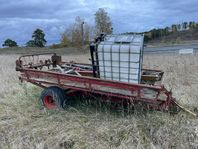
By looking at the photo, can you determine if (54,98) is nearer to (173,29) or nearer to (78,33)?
(78,33)

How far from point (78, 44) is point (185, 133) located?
31.5 metres

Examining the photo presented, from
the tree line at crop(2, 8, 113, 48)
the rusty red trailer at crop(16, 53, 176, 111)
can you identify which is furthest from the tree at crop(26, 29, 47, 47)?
the rusty red trailer at crop(16, 53, 176, 111)

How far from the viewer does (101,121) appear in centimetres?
447

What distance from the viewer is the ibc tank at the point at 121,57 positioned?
4.48 metres

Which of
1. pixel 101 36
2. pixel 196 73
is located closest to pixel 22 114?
pixel 101 36

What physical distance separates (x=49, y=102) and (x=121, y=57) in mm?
1675

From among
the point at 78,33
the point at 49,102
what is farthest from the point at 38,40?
the point at 49,102

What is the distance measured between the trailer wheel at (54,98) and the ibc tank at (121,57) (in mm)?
838

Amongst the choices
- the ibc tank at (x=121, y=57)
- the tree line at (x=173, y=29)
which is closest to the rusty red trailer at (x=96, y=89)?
the ibc tank at (x=121, y=57)

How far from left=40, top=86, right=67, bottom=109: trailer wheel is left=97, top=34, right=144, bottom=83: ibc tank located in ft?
2.75

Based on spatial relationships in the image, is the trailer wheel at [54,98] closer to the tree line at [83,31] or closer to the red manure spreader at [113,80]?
the red manure spreader at [113,80]

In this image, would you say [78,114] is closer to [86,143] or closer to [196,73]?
[86,143]

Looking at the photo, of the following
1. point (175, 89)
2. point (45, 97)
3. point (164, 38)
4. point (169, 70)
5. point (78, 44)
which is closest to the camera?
point (45, 97)

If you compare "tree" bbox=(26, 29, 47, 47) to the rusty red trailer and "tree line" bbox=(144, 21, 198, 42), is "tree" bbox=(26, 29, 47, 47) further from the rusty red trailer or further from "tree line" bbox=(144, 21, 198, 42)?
the rusty red trailer
